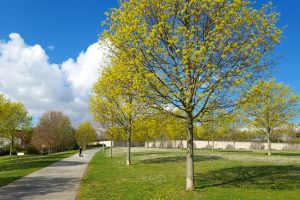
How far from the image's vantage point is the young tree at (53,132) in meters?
77.1

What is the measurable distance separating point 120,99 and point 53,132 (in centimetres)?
5557

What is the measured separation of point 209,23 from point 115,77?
4.60 m

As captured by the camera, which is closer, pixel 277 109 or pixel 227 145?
pixel 277 109

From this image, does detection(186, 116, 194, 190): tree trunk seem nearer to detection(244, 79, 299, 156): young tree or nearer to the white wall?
detection(244, 79, 299, 156): young tree

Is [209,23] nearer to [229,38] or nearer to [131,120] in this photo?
[229,38]

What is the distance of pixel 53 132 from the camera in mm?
78875

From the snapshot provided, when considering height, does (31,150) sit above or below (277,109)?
below

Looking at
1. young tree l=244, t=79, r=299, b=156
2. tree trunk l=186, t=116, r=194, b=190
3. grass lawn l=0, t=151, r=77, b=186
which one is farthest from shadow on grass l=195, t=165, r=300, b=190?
young tree l=244, t=79, r=299, b=156

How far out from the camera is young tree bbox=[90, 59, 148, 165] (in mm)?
13938

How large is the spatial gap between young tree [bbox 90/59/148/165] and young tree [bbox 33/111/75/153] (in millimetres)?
46050

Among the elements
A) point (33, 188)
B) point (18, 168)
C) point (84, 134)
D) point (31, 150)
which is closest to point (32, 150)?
point (31, 150)

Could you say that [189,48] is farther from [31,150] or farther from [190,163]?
[31,150]

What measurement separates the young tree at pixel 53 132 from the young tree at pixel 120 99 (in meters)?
46.1

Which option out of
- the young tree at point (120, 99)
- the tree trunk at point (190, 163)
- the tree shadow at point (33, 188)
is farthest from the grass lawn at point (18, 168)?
the tree trunk at point (190, 163)
